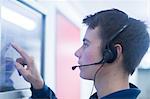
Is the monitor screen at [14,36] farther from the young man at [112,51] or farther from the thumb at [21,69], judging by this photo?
the young man at [112,51]

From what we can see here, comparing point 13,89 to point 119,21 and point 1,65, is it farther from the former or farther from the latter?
point 119,21

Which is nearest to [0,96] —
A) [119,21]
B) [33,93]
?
[33,93]

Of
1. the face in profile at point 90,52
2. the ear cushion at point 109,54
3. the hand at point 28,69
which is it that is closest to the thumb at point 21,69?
Result: the hand at point 28,69

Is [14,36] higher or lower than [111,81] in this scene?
higher

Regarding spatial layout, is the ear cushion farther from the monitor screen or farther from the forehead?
the monitor screen

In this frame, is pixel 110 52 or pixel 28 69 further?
pixel 28 69

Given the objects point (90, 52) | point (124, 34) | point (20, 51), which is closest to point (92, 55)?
point (90, 52)

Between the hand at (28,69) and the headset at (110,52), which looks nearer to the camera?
the headset at (110,52)

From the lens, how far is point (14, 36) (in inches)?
39.6

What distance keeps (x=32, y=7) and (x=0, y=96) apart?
1.45ft

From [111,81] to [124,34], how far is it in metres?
0.17

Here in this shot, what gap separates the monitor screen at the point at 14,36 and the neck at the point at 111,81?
0.34 m

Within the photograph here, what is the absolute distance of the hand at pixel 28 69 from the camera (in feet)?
3.33

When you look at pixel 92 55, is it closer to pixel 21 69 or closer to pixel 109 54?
pixel 109 54
